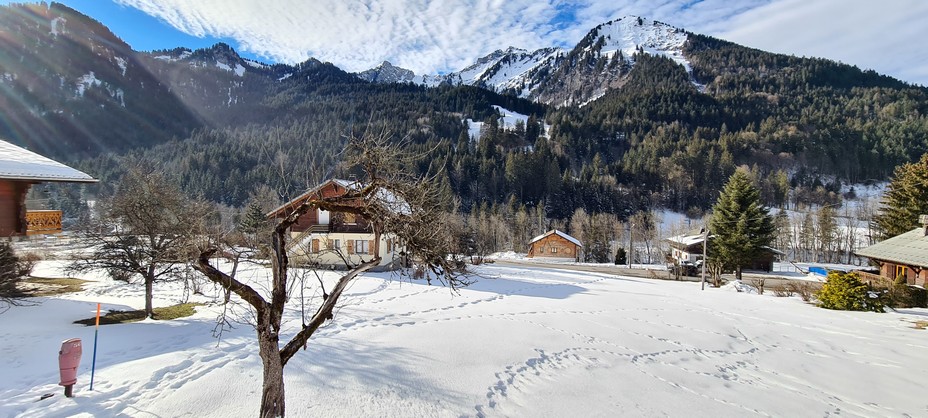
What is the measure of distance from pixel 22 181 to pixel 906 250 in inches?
1659

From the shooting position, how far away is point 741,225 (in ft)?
112

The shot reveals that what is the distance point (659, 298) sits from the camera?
2036 centimetres

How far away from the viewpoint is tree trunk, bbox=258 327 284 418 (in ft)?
16.5

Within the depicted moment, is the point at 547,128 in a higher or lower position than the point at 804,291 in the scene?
higher

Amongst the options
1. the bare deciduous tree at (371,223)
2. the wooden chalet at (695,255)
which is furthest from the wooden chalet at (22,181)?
the wooden chalet at (695,255)

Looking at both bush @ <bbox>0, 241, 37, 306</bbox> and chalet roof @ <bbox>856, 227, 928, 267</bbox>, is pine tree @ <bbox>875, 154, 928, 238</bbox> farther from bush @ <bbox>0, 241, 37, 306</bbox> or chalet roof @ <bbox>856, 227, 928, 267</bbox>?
bush @ <bbox>0, 241, 37, 306</bbox>

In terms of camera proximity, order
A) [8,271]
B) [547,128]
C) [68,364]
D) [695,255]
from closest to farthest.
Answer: [68,364]
[8,271]
[695,255]
[547,128]

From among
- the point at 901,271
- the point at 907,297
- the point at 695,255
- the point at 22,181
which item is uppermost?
the point at 22,181

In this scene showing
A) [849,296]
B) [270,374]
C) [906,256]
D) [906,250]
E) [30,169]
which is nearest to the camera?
[270,374]

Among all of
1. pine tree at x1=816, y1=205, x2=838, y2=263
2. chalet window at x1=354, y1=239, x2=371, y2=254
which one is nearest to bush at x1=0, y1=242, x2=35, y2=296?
chalet window at x1=354, y1=239, x2=371, y2=254

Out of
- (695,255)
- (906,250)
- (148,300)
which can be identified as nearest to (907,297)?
(906,250)

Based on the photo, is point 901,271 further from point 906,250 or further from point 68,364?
point 68,364

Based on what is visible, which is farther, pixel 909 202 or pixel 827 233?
Answer: pixel 827 233

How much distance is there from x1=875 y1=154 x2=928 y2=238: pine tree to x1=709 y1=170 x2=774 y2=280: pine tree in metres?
8.87
